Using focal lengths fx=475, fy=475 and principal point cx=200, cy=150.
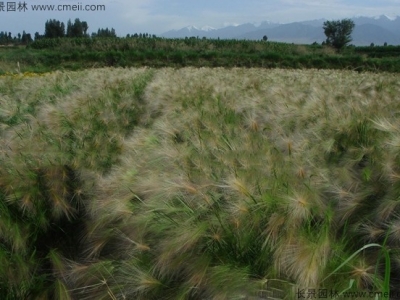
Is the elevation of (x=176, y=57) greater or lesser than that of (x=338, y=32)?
lesser

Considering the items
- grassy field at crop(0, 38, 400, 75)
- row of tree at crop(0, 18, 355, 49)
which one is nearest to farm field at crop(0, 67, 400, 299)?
grassy field at crop(0, 38, 400, 75)

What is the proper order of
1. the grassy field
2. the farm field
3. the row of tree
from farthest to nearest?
the row of tree → the grassy field → the farm field

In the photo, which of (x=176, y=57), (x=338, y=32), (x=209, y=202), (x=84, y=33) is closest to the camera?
(x=209, y=202)

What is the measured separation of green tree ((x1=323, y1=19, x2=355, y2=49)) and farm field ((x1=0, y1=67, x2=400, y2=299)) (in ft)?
133

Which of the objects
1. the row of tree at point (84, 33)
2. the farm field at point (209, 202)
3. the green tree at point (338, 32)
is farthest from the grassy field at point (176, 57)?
the farm field at point (209, 202)

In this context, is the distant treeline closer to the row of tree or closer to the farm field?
the row of tree

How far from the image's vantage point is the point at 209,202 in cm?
171

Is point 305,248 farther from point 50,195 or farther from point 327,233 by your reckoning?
point 50,195

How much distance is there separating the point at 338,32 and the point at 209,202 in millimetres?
43776

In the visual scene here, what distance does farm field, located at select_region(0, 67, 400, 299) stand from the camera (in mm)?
1528

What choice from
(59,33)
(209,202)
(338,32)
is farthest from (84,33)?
(209,202)

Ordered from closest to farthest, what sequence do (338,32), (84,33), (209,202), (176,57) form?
(209,202), (176,57), (84,33), (338,32)

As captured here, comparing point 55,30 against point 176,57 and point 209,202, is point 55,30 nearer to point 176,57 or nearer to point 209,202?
point 176,57

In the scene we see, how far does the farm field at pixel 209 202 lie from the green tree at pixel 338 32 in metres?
40.5
